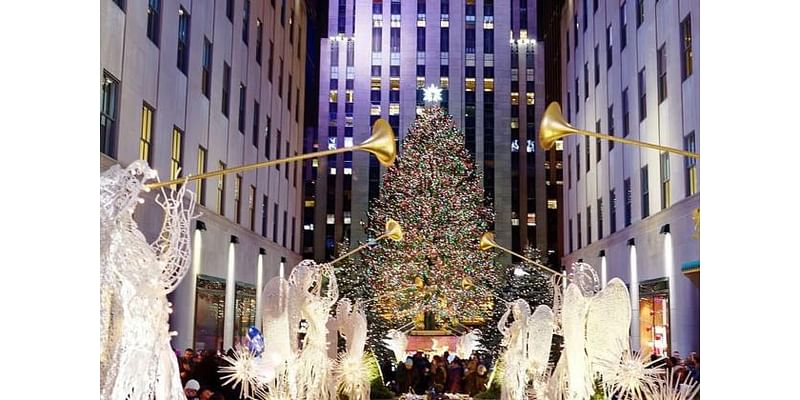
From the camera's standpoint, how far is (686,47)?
14.9 m

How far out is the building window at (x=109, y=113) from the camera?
1041 centimetres

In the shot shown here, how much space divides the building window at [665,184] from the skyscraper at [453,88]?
24.7m

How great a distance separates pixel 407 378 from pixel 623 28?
40.0 ft

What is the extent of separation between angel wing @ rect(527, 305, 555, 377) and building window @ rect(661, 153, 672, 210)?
7638 millimetres

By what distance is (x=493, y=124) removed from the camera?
4269cm

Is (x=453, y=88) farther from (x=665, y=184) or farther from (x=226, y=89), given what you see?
(x=665, y=184)

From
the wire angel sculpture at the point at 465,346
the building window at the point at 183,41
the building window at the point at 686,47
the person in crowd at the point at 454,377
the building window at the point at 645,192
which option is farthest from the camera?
the wire angel sculpture at the point at 465,346

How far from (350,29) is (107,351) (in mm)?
41624

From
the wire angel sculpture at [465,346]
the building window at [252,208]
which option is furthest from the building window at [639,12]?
the building window at [252,208]

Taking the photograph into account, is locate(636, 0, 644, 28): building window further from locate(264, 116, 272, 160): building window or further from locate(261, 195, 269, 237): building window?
locate(261, 195, 269, 237): building window

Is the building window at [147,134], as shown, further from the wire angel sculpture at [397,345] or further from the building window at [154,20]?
the wire angel sculpture at [397,345]

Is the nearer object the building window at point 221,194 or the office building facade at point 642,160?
the office building facade at point 642,160

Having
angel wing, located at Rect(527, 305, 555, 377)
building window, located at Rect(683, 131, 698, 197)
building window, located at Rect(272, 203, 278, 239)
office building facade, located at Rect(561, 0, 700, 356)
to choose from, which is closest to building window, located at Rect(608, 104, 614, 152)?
office building facade, located at Rect(561, 0, 700, 356)

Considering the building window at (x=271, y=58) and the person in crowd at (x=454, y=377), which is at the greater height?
the building window at (x=271, y=58)
